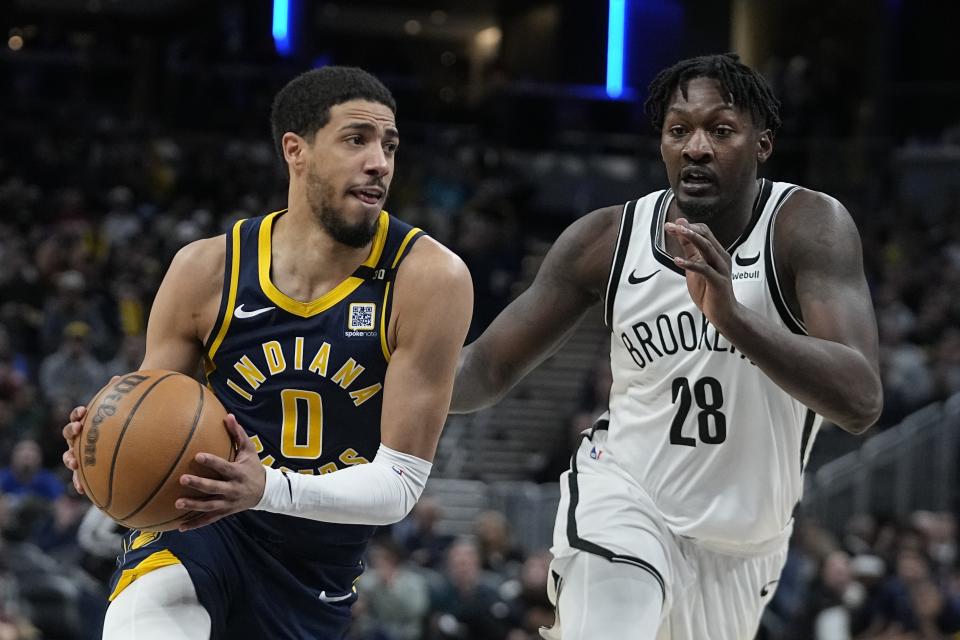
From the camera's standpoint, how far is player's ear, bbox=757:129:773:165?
430 centimetres

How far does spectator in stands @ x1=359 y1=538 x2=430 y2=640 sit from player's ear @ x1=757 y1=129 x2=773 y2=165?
21.7 ft

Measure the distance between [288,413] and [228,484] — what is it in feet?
2.05

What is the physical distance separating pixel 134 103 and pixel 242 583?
54.7 feet

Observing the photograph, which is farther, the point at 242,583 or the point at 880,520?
the point at 880,520

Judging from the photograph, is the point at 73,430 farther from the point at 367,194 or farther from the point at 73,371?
the point at 73,371

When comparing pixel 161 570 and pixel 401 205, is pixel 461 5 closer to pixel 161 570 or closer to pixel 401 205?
pixel 401 205

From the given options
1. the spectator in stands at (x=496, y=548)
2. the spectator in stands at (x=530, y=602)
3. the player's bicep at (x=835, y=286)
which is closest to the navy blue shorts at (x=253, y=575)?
the player's bicep at (x=835, y=286)

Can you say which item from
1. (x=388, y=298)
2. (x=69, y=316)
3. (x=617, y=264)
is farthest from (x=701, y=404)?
(x=69, y=316)

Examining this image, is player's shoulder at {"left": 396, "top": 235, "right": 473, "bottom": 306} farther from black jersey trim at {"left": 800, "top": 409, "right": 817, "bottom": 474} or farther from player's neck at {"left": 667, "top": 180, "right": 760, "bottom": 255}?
black jersey trim at {"left": 800, "top": 409, "right": 817, "bottom": 474}

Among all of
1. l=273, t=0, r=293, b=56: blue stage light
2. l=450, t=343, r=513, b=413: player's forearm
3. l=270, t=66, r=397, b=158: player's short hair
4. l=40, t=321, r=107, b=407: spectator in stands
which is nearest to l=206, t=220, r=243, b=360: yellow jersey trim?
l=270, t=66, r=397, b=158: player's short hair

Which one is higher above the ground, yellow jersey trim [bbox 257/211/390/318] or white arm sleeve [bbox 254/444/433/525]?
yellow jersey trim [bbox 257/211/390/318]

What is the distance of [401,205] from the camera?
1848 centimetres

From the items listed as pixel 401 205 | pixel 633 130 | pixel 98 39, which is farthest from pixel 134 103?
pixel 633 130

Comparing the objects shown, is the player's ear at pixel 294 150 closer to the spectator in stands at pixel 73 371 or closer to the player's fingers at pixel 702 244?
the player's fingers at pixel 702 244
